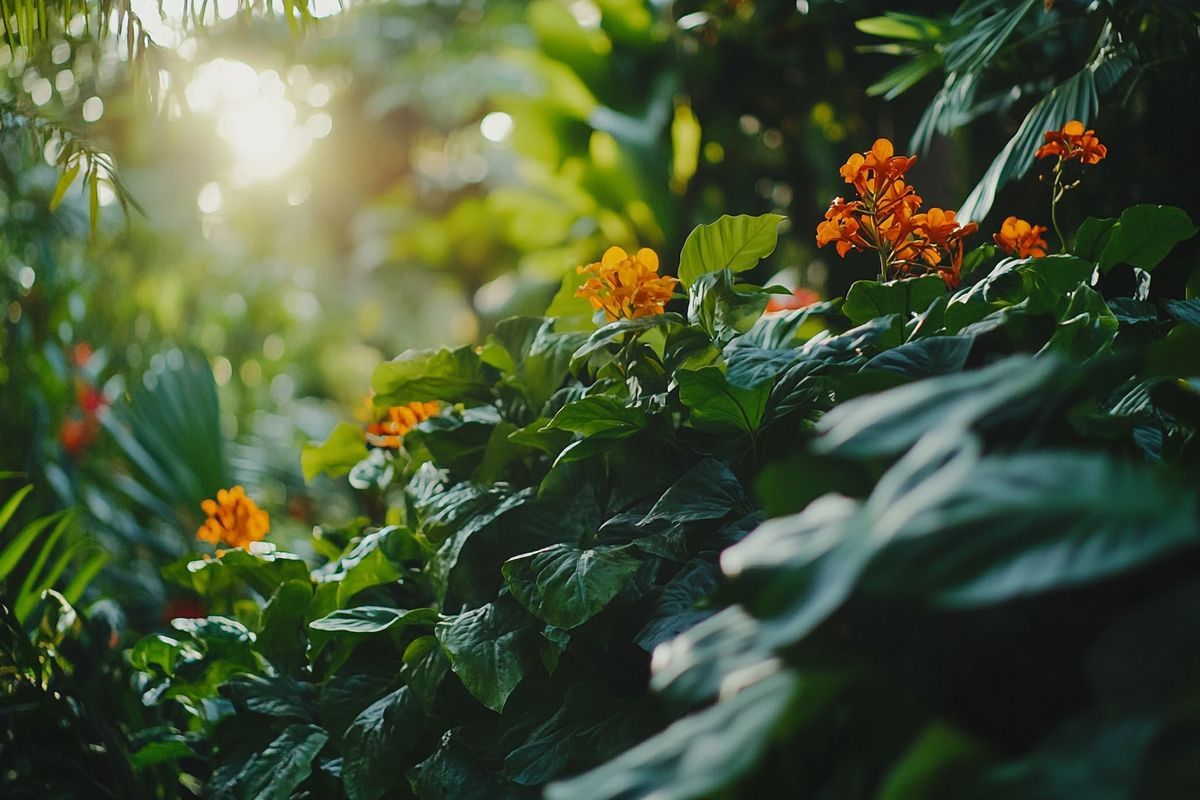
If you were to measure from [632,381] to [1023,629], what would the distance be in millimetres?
603

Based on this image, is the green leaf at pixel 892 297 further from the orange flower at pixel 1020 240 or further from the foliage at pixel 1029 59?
the foliage at pixel 1029 59

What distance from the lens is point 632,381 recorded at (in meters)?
1.20

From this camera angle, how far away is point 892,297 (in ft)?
3.69

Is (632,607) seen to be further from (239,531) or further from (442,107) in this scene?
(442,107)

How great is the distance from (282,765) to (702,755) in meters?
0.81

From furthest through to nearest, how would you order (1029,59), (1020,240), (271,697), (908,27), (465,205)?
(465,205) < (1029,59) < (908,27) < (1020,240) < (271,697)

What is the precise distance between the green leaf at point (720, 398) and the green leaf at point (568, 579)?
0.19 m

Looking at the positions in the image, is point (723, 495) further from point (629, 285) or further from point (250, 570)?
point (250, 570)

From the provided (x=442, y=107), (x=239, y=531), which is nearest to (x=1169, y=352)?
(x=239, y=531)

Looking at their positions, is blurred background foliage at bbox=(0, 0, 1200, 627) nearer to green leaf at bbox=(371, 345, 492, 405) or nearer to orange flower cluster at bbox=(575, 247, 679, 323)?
green leaf at bbox=(371, 345, 492, 405)

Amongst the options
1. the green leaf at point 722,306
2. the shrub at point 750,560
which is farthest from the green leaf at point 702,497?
the green leaf at point 722,306

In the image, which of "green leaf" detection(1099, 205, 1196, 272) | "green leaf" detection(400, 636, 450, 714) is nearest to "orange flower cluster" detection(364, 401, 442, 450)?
"green leaf" detection(400, 636, 450, 714)

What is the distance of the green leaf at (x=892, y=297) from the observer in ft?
3.65

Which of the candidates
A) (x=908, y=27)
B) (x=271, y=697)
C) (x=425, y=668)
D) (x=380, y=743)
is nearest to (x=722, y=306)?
(x=425, y=668)
